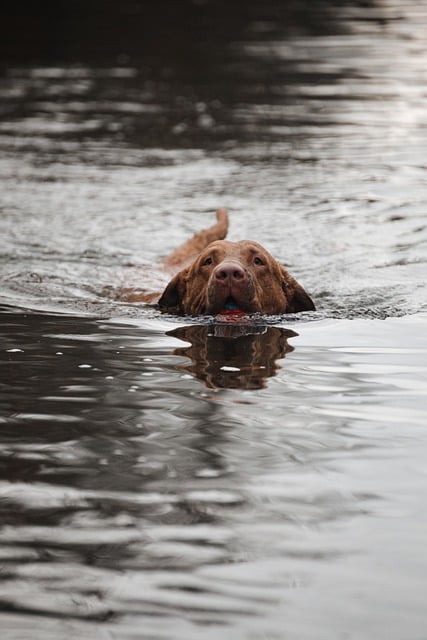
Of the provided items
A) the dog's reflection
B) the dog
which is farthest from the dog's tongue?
the dog's reflection

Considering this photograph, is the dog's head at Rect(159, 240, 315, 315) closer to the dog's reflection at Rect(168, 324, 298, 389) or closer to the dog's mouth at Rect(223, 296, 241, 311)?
the dog's mouth at Rect(223, 296, 241, 311)

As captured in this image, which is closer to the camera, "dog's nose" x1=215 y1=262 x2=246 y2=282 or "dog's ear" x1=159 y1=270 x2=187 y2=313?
"dog's nose" x1=215 y1=262 x2=246 y2=282

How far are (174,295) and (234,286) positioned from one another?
920 mm

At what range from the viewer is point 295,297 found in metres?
8.79

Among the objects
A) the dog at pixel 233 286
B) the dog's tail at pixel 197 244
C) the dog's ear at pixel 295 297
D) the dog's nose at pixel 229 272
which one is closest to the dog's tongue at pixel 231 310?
the dog at pixel 233 286

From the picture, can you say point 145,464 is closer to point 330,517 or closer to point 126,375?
point 330,517

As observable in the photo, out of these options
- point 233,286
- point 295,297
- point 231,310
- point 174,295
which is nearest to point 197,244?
point 174,295

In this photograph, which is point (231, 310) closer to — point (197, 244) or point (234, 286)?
point (234, 286)

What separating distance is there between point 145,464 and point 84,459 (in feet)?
0.86

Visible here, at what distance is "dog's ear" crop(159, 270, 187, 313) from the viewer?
8867 mm

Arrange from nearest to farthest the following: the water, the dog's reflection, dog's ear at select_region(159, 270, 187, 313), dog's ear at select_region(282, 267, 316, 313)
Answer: the water → the dog's reflection → dog's ear at select_region(282, 267, 316, 313) → dog's ear at select_region(159, 270, 187, 313)

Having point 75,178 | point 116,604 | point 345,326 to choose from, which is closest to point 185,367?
point 345,326

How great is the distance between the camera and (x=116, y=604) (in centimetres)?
379

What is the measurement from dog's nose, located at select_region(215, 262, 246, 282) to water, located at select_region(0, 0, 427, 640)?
1.09 feet
